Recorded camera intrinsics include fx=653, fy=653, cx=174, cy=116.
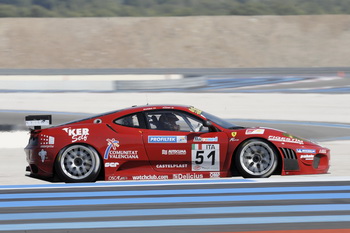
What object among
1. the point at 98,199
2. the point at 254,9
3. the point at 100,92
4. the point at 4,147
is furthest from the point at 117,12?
the point at 98,199

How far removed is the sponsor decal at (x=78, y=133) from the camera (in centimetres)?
828

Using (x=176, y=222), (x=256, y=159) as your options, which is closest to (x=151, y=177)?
(x=256, y=159)

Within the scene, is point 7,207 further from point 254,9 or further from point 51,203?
point 254,9

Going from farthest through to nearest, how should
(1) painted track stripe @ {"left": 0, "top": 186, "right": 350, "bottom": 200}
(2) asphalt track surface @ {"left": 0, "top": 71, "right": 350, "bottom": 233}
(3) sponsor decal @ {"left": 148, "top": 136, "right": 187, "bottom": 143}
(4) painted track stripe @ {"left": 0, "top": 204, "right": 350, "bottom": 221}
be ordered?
(3) sponsor decal @ {"left": 148, "top": 136, "right": 187, "bottom": 143} → (1) painted track stripe @ {"left": 0, "top": 186, "right": 350, "bottom": 200} → (4) painted track stripe @ {"left": 0, "top": 204, "right": 350, "bottom": 221} → (2) asphalt track surface @ {"left": 0, "top": 71, "right": 350, "bottom": 233}

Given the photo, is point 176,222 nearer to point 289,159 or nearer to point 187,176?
point 187,176

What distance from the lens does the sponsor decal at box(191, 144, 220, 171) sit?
27.1 feet

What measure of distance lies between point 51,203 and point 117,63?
1579 inches

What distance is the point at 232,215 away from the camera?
6348mm

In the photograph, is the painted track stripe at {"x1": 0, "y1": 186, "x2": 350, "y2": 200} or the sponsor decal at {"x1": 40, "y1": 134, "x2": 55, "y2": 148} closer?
the painted track stripe at {"x1": 0, "y1": 186, "x2": 350, "y2": 200}

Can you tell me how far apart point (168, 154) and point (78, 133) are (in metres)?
1.18

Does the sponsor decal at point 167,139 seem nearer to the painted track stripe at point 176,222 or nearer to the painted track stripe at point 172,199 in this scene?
the painted track stripe at point 172,199

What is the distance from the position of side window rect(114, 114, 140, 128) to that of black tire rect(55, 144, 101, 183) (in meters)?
0.52

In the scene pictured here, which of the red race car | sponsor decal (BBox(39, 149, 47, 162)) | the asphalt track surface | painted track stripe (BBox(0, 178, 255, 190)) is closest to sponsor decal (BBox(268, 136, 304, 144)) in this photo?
the red race car

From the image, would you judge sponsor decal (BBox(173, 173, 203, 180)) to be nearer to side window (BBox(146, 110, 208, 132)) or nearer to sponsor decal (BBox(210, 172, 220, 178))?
sponsor decal (BBox(210, 172, 220, 178))
